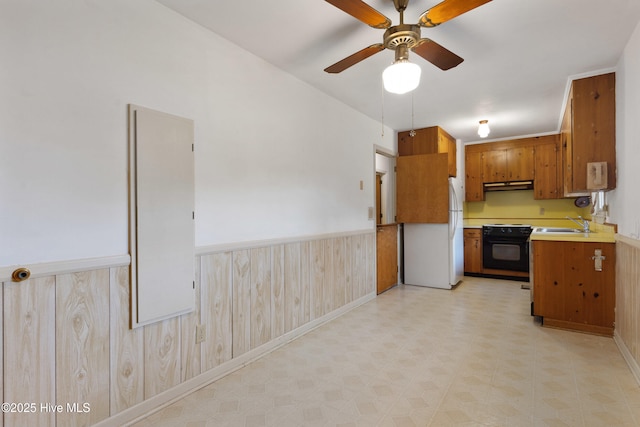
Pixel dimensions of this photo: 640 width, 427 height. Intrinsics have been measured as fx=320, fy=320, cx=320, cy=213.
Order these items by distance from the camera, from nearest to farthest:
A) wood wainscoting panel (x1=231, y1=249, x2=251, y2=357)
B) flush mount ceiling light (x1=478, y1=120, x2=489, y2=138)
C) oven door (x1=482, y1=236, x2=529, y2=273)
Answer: wood wainscoting panel (x1=231, y1=249, x2=251, y2=357) → flush mount ceiling light (x1=478, y1=120, x2=489, y2=138) → oven door (x1=482, y1=236, x2=529, y2=273)

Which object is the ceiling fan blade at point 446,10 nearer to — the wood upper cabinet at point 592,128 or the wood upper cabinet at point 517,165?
the wood upper cabinet at point 592,128

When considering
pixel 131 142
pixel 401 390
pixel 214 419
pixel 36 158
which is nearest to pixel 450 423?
pixel 401 390

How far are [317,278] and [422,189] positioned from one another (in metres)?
2.42

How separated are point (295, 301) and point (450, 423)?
1622mm

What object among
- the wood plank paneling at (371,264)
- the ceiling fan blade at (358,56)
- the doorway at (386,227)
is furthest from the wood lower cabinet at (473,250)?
the ceiling fan blade at (358,56)

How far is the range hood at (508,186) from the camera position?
557 centimetres

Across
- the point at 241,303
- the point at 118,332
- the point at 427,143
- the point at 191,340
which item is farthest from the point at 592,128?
the point at 118,332

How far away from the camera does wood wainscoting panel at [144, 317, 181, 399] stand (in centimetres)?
191

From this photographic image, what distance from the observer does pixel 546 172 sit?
211 inches

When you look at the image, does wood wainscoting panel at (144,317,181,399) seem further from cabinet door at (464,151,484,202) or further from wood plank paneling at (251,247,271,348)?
cabinet door at (464,151,484,202)

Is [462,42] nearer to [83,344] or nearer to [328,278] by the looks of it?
[328,278]

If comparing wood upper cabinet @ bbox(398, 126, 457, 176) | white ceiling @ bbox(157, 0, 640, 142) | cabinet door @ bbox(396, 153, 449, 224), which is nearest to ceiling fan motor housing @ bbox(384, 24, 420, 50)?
white ceiling @ bbox(157, 0, 640, 142)

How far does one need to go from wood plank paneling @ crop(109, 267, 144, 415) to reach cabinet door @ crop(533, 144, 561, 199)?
5994 millimetres

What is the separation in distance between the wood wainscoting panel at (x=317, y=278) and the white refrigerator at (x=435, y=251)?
224 centimetres
